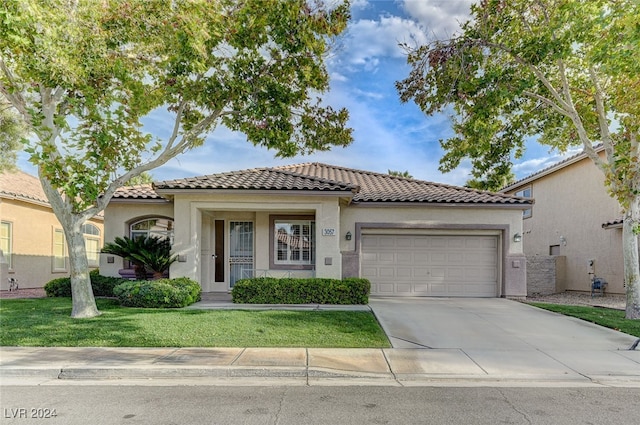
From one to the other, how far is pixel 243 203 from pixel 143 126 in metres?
3.53

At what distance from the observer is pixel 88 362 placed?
5.84m

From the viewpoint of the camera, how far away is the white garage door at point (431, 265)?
13.5 meters

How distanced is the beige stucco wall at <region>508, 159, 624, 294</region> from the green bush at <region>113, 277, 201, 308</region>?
15886mm

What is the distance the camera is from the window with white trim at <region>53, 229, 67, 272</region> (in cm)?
1789

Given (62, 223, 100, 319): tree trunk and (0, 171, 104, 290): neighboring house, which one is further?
(0, 171, 104, 290): neighboring house

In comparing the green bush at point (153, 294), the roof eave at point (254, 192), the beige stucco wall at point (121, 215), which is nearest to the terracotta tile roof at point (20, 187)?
the beige stucco wall at point (121, 215)

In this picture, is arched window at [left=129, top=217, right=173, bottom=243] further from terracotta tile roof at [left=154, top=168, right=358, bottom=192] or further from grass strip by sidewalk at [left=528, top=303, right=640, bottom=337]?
grass strip by sidewalk at [left=528, top=303, right=640, bottom=337]

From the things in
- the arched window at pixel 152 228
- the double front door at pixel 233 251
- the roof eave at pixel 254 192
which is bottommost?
the double front door at pixel 233 251

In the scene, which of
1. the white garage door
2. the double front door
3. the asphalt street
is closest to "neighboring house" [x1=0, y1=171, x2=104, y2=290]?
the double front door

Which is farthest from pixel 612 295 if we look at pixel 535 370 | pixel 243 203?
pixel 243 203

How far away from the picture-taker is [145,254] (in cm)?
1123

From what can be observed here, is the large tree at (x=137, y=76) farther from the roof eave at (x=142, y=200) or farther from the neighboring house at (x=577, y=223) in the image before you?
the neighboring house at (x=577, y=223)

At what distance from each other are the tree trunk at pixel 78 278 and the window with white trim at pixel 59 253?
11.1m

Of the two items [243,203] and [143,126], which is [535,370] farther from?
[143,126]
